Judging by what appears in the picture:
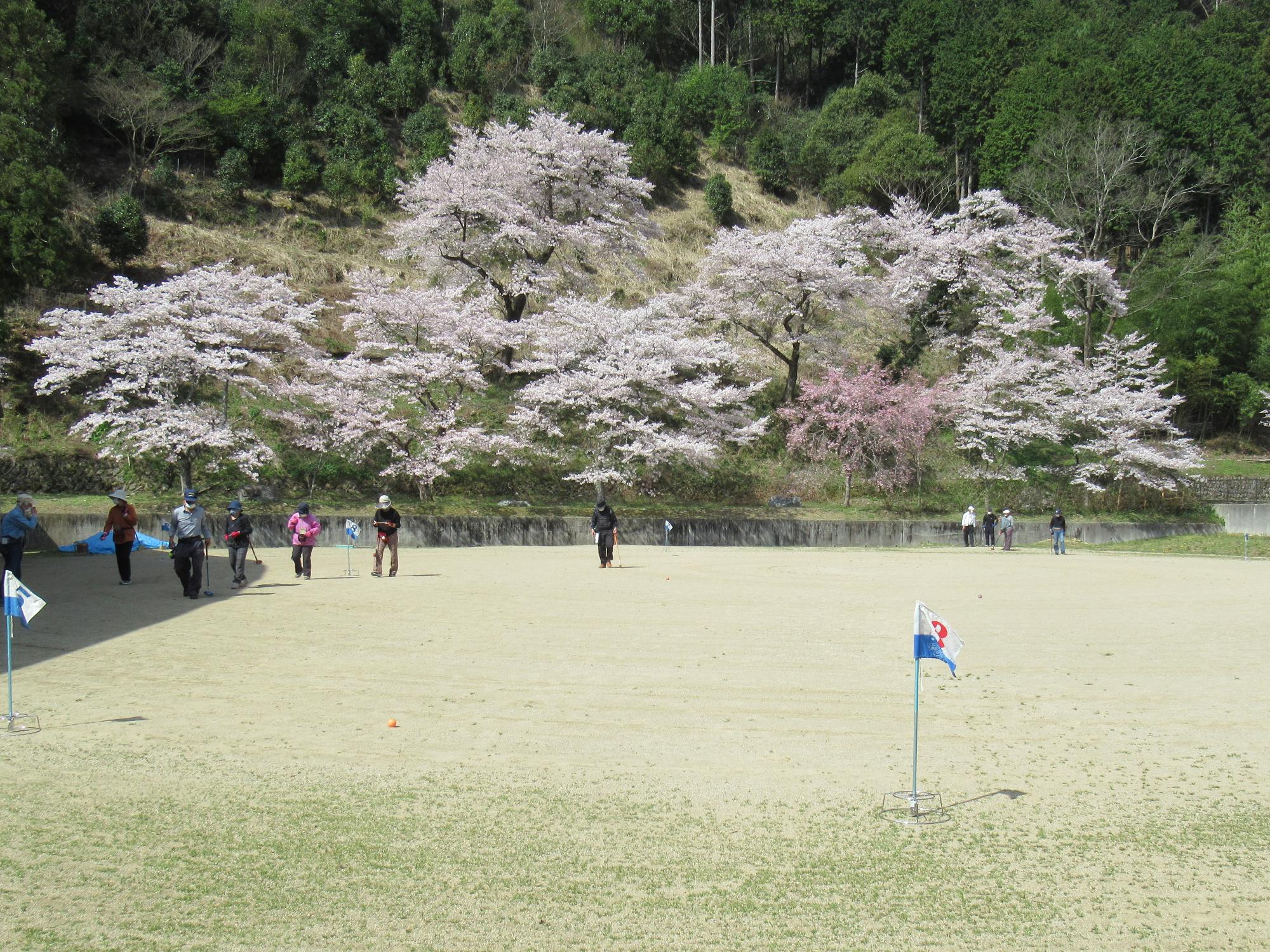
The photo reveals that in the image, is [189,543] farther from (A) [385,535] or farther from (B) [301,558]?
(A) [385,535]

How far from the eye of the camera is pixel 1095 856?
655cm

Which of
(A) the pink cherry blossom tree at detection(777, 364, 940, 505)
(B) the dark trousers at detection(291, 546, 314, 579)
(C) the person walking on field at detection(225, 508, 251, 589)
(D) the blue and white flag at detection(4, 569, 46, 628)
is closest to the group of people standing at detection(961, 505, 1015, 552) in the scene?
(A) the pink cherry blossom tree at detection(777, 364, 940, 505)

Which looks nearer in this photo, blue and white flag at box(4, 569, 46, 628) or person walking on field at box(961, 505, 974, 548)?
blue and white flag at box(4, 569, 46, 628)

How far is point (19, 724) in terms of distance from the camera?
347 inches

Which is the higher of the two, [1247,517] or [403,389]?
[403,389]

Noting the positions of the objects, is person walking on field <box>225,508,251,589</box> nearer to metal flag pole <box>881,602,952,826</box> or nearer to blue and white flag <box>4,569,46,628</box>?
blue and white flag <box>4,569,46,628</box>

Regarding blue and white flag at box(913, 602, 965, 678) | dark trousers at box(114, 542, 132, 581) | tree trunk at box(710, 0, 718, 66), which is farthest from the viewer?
tree trunk at box(710, 0, 718, 66)

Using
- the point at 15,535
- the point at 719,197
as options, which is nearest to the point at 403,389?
the point at 15,535

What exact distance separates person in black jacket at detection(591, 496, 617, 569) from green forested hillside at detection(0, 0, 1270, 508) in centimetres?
2064

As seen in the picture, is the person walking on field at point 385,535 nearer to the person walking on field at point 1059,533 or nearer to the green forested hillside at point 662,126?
the green forested hillside at point 662,126

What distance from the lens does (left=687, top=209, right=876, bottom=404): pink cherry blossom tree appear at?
3875cm

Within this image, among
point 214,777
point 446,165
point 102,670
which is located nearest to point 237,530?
point 102,670

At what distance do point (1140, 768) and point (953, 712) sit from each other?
6.16ft

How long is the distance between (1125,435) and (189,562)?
3423 cm
